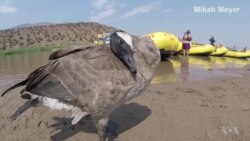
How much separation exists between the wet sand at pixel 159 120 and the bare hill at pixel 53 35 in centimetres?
4142

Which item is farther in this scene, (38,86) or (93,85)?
(38,86)

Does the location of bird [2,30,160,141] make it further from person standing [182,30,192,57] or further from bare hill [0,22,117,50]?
bare hill [0,22,117,50]

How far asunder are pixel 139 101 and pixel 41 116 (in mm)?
2094

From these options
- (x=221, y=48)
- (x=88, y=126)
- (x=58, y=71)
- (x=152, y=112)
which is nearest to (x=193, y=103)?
(x=152, y=112)

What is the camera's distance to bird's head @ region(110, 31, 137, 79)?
411cm

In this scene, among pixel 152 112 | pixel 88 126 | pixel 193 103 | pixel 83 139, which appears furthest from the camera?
pixel 193 103

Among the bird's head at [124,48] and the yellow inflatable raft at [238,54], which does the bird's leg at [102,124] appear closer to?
the bird's head at [124,48]

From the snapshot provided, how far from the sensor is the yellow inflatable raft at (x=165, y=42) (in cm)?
1558

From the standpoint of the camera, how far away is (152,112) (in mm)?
5992

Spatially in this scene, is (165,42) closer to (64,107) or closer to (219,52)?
(219,52)

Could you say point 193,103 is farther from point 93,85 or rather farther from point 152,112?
point 93,85

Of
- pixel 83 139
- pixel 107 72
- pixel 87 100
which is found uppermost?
pixel 107 72

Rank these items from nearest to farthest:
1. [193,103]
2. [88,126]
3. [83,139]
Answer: [83,139]
[88,126]
[193,103]

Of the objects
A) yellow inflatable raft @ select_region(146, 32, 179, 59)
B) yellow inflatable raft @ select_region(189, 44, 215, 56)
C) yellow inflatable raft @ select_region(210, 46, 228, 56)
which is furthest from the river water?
yellow inflatable raft @ select_region(210, 46, 228, 56)
